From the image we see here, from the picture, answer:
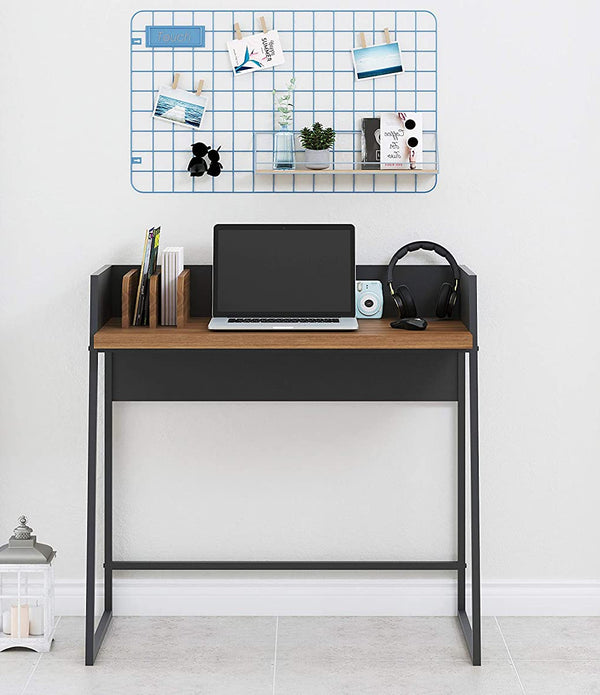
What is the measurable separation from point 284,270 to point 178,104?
1.94 feet

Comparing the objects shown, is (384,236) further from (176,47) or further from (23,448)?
(23,448)

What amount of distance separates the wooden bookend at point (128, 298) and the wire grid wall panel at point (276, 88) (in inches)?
13.4

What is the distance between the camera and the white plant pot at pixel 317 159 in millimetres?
2818

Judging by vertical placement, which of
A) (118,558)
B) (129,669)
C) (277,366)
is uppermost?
(277,366)

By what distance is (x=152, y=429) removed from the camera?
299 centimetres

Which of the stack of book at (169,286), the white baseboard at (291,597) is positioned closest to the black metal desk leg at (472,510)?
the white baseboard at (291,597)

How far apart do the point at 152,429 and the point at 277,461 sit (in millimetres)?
387

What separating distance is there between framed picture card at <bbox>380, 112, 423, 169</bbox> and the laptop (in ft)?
0.83

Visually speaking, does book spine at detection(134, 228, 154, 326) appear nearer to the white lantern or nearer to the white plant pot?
the white plant pot

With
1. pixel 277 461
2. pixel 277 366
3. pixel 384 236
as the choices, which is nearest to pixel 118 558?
pixel 277 461

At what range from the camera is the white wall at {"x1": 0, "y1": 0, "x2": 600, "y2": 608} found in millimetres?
2871

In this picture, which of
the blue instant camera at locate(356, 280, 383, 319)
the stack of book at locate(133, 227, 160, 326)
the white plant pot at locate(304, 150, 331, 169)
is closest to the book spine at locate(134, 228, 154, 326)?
the stack of book at locate(133, 227, 160, 326)

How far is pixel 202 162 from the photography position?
9.39ft

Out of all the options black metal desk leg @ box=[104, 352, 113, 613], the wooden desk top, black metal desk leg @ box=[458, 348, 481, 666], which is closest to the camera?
the wooden desk top
